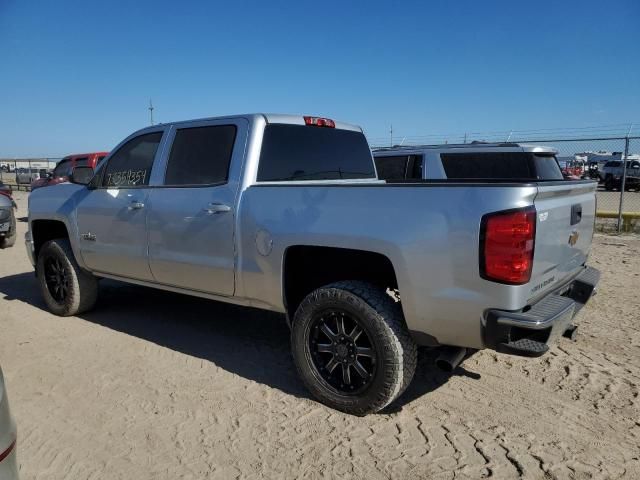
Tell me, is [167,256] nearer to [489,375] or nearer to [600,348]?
[489,375]

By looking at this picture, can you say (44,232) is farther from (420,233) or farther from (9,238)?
(9,238)

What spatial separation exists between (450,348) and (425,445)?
0.60 meters

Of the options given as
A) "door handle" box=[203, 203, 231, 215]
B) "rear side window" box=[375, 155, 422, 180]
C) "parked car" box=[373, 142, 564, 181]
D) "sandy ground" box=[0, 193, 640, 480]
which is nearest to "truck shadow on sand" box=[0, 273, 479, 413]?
"sandy ground" box=[0, 193, 640, 480]

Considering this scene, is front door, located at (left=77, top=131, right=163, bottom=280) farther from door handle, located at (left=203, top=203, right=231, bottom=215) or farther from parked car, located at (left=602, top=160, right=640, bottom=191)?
parked car, located at (left=602, top=160, right=640, bottom=191)

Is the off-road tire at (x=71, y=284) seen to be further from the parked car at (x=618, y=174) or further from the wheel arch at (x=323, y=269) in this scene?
the parked car at (x=618, y=174)

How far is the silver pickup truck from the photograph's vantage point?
108 inches

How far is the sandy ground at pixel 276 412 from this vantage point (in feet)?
9.11

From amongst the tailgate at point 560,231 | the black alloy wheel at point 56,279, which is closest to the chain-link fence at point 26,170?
the black alloy wheel at point 56,279

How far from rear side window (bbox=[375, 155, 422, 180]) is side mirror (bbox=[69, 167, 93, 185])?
4171 mm

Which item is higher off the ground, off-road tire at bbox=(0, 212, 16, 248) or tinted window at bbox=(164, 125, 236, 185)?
tinted window at bbox=(164, 125, 236, 185)

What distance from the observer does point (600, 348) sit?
4.32 metres

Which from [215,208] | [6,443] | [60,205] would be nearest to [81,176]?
[60,205]

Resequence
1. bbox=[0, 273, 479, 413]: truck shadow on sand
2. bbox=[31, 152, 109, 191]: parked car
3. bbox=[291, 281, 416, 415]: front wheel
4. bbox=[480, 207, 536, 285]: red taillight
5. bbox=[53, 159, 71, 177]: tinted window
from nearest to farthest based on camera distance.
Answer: bbox=[480, 207, 536, 285]: red taillight, bbox=[291, 281, 416, 415]: front wheel, bbox=[0, 273, 479, 413]: truck shadow on sand, bbox=[31, 152, 109, 191]: parked car, bbox=[53, 159, 71, 177]: tinted window

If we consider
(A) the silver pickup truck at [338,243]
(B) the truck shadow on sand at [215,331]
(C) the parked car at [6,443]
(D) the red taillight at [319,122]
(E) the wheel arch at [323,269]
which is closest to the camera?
(C) the parked car at [6,443]
